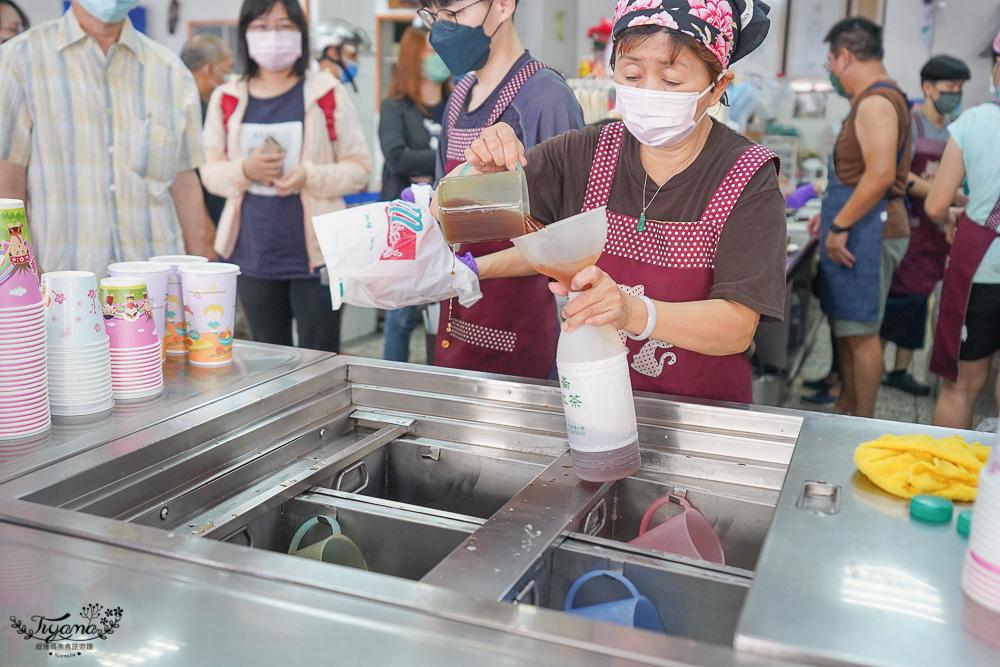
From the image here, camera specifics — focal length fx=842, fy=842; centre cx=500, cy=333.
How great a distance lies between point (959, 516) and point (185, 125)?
261cm

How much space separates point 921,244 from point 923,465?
3.98 metres

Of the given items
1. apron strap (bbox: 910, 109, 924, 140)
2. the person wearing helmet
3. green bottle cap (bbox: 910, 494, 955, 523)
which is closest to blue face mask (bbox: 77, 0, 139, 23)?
the person wearing helmet

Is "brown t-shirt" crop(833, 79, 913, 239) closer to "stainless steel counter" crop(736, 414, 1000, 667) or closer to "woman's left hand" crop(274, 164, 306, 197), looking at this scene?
"woman's left hand" crop(274, 164, 306, 197)

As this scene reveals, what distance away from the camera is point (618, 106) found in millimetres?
1495

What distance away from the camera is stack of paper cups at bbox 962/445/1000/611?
29.6 inches

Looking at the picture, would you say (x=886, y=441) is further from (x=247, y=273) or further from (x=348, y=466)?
(x=247, y=273)

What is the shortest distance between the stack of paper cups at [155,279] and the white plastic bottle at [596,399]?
0.75 metres

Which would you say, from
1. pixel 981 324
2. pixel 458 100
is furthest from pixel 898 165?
pixel 458 100

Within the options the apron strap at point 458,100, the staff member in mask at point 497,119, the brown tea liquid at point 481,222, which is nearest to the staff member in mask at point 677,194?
A: the brown tea liquid at point 481,222

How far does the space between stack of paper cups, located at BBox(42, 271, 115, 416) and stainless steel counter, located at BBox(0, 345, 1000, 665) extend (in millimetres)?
47

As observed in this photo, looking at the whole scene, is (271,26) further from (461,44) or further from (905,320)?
(905,320)

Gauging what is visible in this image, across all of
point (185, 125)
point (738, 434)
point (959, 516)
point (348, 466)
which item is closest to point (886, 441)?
point (959, 516)

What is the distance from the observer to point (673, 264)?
155 centimetres

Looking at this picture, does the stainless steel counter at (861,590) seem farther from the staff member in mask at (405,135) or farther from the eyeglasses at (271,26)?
the staff member in mask at (405,135)
